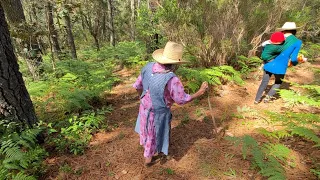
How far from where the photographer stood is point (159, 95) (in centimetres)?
278

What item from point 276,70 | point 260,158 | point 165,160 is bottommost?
point 165,160

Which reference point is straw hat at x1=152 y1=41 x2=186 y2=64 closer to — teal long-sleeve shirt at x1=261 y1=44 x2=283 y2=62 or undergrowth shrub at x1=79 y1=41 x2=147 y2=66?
teal long-sleeve shirt at x1=261 y1=44 x2=283 y2=62

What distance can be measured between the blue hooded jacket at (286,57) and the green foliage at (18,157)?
16.3ft

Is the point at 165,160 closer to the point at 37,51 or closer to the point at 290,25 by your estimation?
the point at 290,25

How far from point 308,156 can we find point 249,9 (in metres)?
5.44

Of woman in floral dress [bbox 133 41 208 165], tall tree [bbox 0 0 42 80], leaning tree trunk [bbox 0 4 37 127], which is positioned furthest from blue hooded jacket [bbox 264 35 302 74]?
tall tree [bbox 0 0 42 80]

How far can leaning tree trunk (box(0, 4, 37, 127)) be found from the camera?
2840mm

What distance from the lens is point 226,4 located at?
6566 millimetres

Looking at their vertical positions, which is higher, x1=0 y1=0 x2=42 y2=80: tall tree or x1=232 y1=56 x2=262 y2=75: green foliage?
x1=0 y1=0 x2=42 y2=80: tall tree

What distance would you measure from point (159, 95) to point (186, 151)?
1.44m

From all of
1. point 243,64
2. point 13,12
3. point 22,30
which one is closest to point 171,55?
point 243,64

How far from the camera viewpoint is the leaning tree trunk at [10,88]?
112 inches

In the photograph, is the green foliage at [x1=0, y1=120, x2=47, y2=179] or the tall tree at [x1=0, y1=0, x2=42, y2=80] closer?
the green foliage at [x1=0, y1=120, x2=47, y2=179]

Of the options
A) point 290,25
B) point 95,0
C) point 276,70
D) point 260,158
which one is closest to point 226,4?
point 290,25
